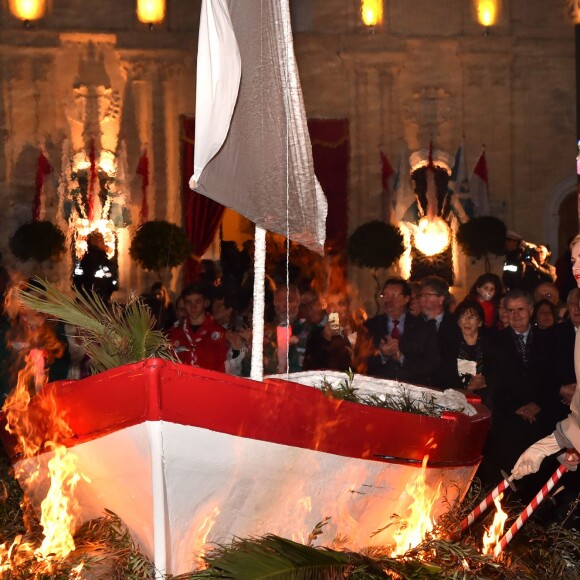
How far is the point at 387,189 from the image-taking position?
18547 millimetres

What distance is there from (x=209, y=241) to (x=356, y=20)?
13.8 feet

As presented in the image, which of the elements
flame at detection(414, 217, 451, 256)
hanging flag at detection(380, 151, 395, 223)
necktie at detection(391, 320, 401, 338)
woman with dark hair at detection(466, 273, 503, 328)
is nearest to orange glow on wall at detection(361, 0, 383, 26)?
hanging flag at detection(380, 151, 395, 223)

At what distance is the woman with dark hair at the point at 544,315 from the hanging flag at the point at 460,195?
8.08 meters

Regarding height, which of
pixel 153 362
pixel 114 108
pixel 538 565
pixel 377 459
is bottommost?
pixel 538 565

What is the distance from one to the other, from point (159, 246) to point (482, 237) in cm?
451

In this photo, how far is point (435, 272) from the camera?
58.4 ft

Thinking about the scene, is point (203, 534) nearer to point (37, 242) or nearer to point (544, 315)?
point (544, 315)

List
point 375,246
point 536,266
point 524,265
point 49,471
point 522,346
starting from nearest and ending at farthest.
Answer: point 49,471
point 522,346
point 524,265
point 536,266
point 375,246

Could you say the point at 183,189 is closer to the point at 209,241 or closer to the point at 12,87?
the point at 209,241

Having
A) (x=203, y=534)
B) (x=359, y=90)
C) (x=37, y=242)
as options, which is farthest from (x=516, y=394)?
(x=359, y=90)

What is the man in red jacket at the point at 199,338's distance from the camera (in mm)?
9672

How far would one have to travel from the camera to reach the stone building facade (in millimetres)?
18297

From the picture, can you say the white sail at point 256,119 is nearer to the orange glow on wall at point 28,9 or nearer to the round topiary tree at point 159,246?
the round topiary tree at point 159,246

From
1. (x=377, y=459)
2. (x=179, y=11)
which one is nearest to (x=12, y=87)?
(x=179, y=11)
